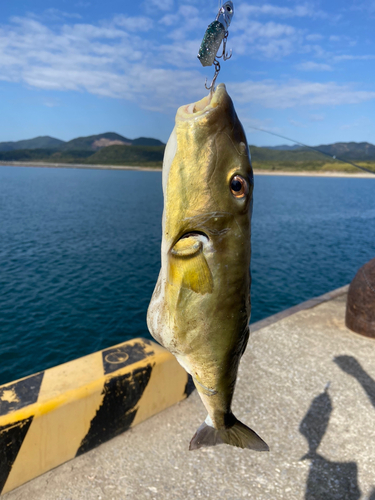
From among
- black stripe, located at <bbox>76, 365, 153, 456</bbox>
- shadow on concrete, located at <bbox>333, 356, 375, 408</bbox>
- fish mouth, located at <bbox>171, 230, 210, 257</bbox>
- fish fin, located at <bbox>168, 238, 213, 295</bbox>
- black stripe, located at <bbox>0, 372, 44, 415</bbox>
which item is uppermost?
fish mouth, located at <bbox>171, 230, 210, 257</bbox>

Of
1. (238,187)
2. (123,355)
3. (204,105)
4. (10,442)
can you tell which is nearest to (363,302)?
(123,355)

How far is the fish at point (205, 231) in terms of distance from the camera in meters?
1.73

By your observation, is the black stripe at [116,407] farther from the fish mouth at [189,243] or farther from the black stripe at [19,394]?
the fish mouth at [189,243]

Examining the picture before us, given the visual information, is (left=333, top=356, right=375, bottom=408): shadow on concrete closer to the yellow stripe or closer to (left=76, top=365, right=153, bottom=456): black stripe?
(left=76, top=365, right=153, bottom=456): black stripe

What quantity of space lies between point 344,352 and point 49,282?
1308cm

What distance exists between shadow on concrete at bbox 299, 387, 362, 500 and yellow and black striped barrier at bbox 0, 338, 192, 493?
226 centimetres

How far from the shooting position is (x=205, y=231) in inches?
70.0

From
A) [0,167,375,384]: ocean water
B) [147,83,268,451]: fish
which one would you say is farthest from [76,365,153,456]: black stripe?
[0,167,375,384]: ocean water

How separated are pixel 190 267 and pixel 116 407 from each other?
4143 mm

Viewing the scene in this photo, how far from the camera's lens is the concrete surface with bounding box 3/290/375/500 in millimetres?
4496

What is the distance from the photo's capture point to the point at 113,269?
749 inches

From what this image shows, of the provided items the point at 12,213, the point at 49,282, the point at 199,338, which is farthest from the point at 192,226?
the point at 12,213

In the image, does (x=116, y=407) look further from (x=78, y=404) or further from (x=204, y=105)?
(x=204, y=105)

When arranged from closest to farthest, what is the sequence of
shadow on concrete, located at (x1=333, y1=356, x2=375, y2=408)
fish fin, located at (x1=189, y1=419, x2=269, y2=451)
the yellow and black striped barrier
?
1. fish fin, located at (x1=189, y1=419, x2=269, y2=451)
2. the yellow and black striped barrier
3. shadow on concrete, located at (x1=333, y1=356, x2=375, y2=408)
